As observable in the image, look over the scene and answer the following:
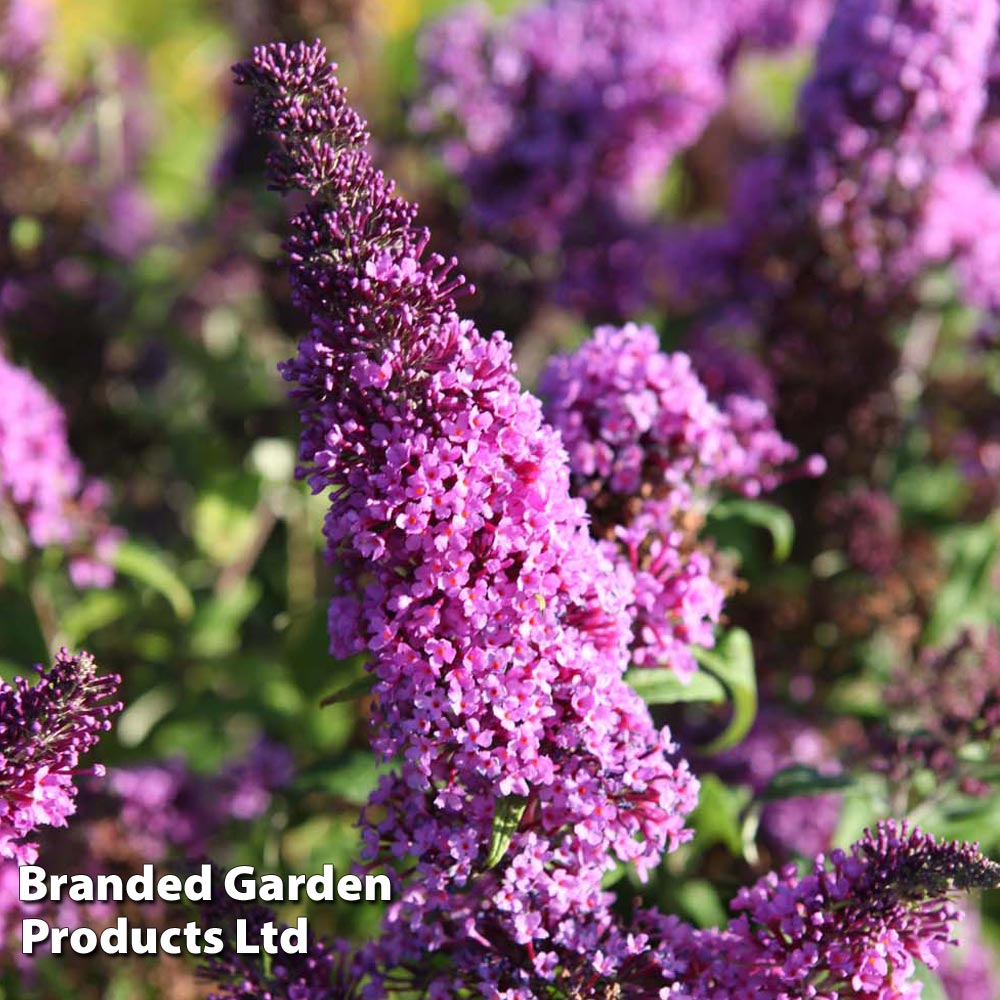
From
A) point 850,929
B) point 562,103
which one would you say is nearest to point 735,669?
point 850,929

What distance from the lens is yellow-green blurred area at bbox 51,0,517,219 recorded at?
332 cm

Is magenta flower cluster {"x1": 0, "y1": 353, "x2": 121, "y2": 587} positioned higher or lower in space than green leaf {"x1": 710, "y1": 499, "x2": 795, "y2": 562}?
higher

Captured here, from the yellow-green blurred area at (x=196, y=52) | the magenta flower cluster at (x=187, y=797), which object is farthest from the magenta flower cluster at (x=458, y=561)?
the yellow-green blurred area at (x=196, y=52)

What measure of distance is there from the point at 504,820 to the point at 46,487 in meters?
1.32

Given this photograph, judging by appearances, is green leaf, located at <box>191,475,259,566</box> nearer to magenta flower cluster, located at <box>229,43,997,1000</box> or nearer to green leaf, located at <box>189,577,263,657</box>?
green leaf, located at <box>189,577,263,657</box>

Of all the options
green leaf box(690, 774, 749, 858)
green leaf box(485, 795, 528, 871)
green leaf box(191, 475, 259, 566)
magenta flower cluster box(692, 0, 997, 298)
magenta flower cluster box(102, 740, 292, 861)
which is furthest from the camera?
green leaf box(191, 475, 259, 566)

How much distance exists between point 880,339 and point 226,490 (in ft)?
5.32

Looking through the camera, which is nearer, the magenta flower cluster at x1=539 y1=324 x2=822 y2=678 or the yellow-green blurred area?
the magenta flower cluster at x1=539 y1=324 x2=822 y2=678

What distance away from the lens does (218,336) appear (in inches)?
138

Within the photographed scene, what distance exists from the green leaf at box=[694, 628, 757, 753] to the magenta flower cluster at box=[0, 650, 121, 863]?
3.18 feet

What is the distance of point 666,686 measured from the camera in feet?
6.36

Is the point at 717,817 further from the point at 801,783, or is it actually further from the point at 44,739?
the point at 44,739

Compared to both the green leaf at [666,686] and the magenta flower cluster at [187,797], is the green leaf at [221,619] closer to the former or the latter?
the magenta flower cluster at [187,797]

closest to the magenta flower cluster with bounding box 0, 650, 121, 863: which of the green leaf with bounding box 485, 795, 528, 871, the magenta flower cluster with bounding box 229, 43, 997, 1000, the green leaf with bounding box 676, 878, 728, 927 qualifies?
the magenta flower cluster with bounding box 229, 43, 997, 1000
